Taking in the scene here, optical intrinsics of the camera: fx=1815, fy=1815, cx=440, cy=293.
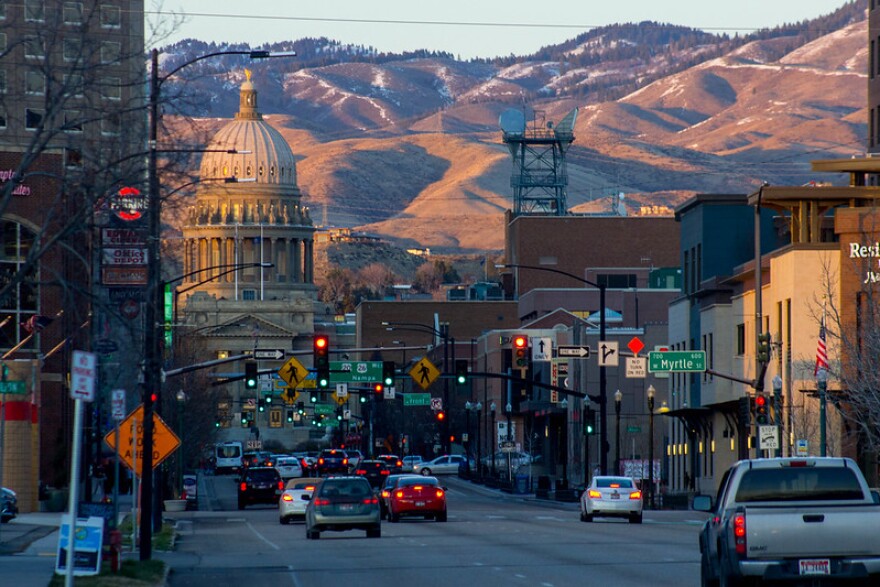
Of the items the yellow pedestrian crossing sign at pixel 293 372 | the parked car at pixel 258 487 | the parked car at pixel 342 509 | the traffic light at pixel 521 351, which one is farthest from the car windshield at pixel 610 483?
the yellow pedestrian crossing sign at pixel 293 372

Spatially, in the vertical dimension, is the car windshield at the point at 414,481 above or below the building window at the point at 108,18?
below

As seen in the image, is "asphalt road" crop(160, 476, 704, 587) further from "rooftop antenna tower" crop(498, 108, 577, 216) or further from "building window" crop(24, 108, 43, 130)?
"rooftop antenna tower" crop(498, 108, 577, 216)

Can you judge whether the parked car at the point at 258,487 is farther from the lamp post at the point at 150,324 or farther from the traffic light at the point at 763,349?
the lamp post at the point at 150,324

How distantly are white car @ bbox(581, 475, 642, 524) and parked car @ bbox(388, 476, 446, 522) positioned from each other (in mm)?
4381

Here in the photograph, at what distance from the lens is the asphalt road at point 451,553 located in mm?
29375

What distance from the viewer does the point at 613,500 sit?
52.7 metres

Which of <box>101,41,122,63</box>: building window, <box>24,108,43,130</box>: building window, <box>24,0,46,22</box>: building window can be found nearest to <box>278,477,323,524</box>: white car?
<box>24,108,43,130</box>: building window

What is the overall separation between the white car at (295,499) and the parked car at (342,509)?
32.2 feet

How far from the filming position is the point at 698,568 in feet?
99.5

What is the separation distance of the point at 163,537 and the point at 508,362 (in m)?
72.4

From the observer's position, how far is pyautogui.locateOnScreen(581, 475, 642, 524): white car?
5253 cm

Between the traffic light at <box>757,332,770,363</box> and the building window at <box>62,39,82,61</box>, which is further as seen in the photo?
the traffic light at <box>757,332,770,363</box>

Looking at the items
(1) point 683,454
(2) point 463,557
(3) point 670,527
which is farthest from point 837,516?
(1) point 683,454

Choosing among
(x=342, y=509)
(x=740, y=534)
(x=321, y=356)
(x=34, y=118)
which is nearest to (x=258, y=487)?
(x=321, y=356)
